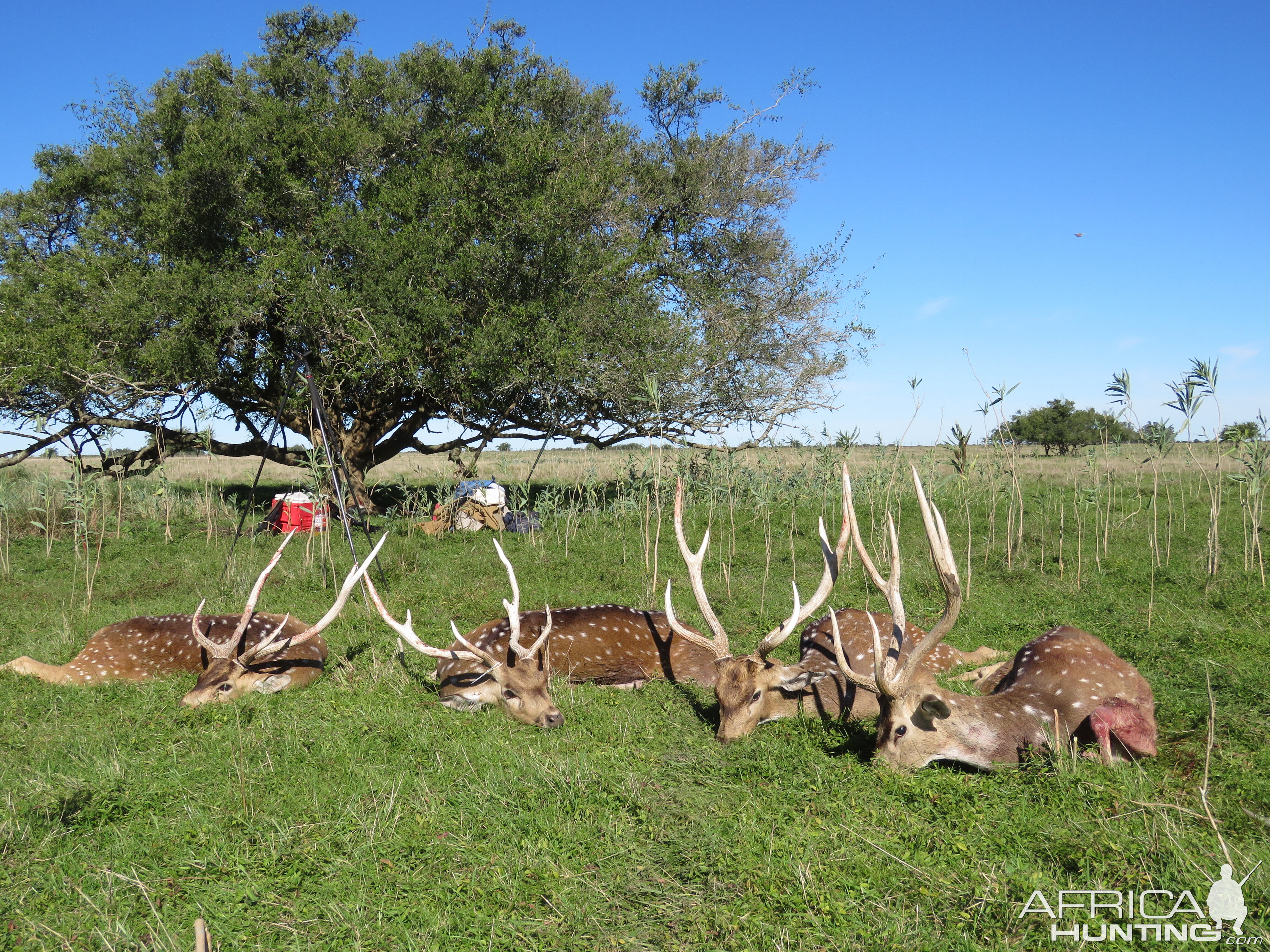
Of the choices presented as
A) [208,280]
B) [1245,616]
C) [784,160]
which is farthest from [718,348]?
[1245,616]

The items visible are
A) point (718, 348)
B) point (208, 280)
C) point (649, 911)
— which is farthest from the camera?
point (718, 348)

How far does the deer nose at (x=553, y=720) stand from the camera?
17.8 feet

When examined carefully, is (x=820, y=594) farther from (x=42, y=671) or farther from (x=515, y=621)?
(x=42, y=671)

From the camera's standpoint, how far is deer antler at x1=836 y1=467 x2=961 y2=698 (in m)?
4.18

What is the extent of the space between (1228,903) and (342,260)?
15.1m

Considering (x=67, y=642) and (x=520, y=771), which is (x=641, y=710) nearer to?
(x=520, y=771)

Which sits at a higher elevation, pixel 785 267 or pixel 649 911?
pixel 785 267

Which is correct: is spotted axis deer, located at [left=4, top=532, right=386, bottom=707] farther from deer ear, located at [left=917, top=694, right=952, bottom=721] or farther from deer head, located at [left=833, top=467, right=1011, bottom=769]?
deer ear, located at [left=917, top=694, right=952, bottom=721]

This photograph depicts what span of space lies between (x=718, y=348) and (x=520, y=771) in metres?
13.2

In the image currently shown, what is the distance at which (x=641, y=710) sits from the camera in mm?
5738

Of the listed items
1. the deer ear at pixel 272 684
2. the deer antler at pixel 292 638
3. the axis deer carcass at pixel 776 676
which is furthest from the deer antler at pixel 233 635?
the axis deer carcass at pixel 776 676

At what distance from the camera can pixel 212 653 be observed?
6.02 m

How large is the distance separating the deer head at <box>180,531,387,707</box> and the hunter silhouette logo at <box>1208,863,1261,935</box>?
16.4ft

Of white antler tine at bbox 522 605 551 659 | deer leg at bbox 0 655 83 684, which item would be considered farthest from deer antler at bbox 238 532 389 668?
deer leg at bbox 0 655 83 684
